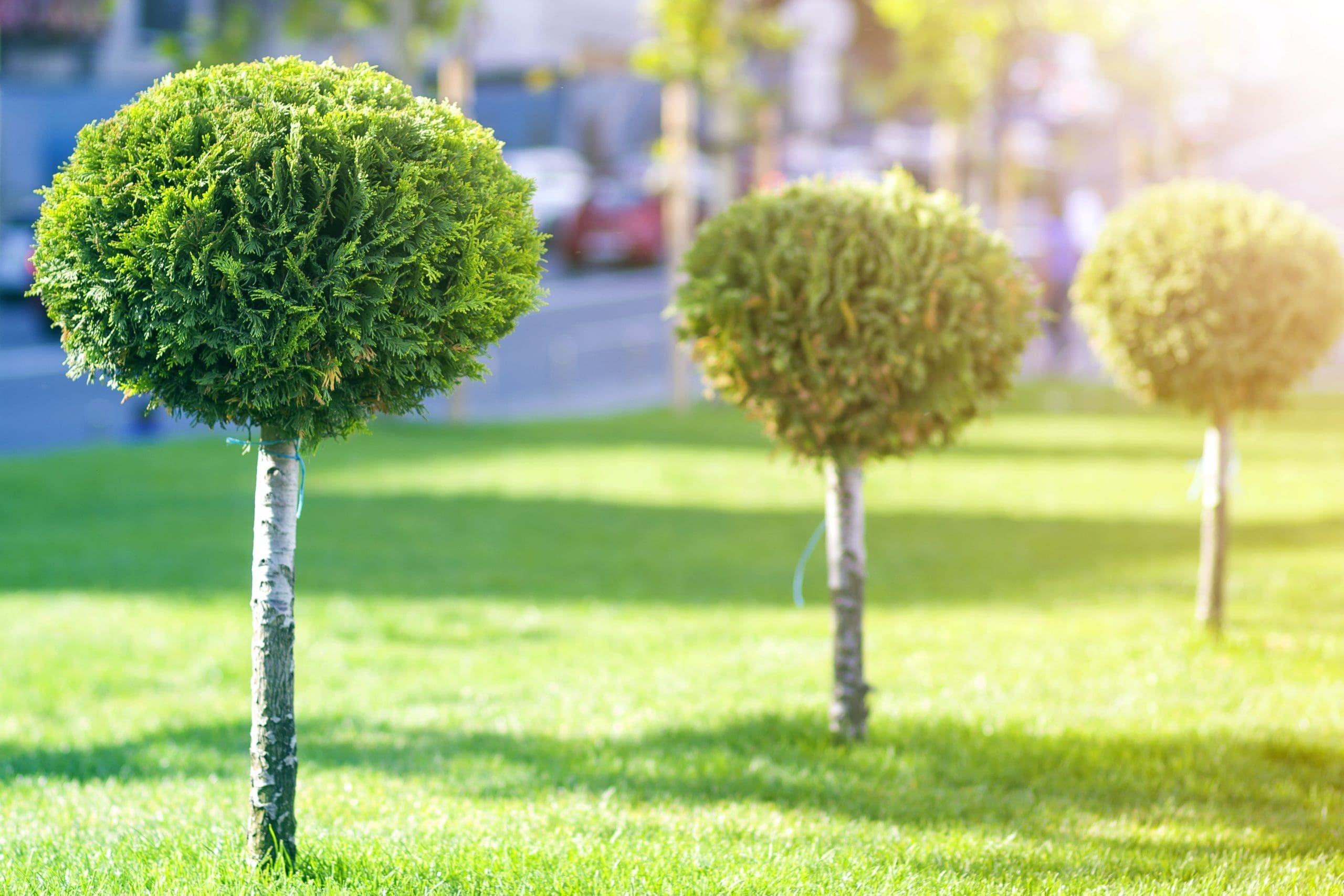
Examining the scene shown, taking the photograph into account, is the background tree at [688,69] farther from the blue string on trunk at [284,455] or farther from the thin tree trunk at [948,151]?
the blue string on trunk at [284,455]

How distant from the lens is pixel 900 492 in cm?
1427

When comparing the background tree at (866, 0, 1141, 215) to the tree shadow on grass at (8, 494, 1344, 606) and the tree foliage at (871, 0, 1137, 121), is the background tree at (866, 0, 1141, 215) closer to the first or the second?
the tree foliage at (871, 0, 1137, 121)

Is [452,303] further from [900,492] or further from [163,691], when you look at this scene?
[900,492]

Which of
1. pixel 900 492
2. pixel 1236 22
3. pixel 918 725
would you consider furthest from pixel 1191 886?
pixel 1236 22

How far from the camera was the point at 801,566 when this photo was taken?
244 inches

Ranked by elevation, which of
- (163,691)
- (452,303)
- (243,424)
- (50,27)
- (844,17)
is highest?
(50,27)

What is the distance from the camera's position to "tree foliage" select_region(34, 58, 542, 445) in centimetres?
425

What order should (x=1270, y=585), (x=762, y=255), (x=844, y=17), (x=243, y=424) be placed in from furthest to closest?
(x=844, y=17) → (x=1270, y=585) → (x=762, y=255) → (x=243, y=424)

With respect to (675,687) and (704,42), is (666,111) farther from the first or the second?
(675,687)

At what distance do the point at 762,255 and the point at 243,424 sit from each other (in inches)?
89.4

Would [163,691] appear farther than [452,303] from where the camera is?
Yes

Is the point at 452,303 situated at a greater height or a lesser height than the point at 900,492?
greater

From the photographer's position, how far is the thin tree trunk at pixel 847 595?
20.6ft

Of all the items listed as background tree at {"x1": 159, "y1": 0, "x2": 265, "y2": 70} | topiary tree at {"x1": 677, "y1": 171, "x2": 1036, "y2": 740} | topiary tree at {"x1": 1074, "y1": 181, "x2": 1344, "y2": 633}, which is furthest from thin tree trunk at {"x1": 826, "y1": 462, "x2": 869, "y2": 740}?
background tree at {"x1": 159, "y1": 0, "x2": 265, "y2": 70}
